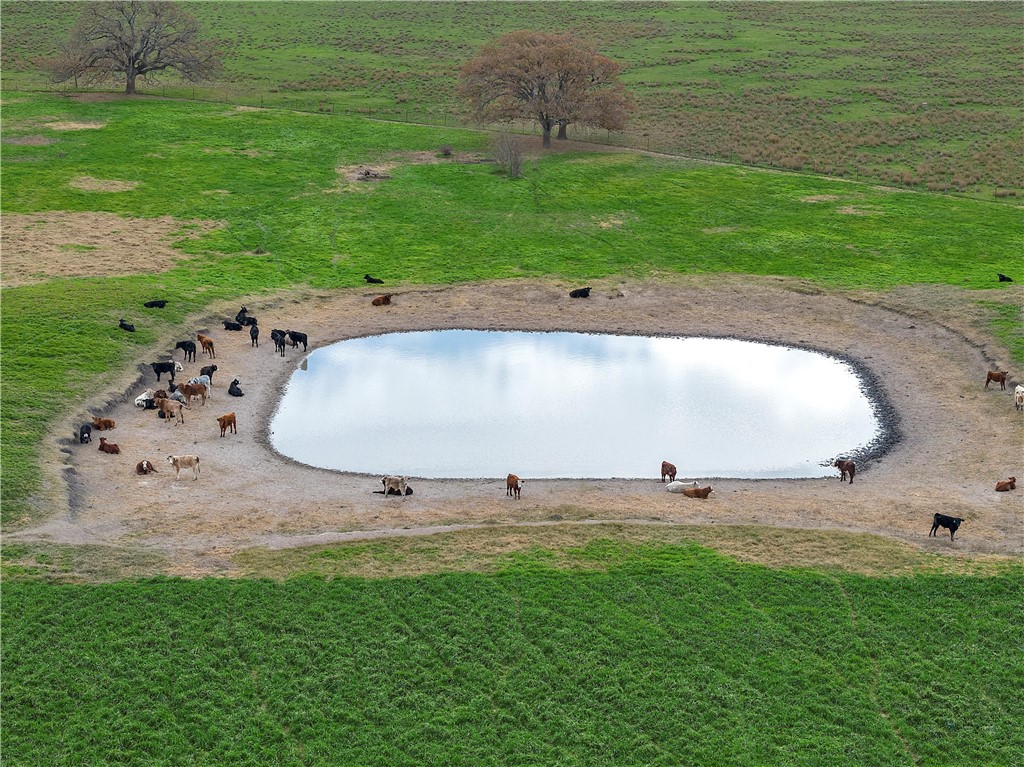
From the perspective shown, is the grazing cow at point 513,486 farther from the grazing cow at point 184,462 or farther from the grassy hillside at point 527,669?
the grazing cow at point 184,462

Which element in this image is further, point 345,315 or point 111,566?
point 345,315

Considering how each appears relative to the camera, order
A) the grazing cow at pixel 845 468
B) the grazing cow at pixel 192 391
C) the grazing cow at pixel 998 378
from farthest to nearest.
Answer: the grazing cow at pixel 998 378, the grazing cow at pixel 192 391, the grazing cow at pixel 845 468

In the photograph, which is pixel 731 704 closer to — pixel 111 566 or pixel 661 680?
pixel 661 680

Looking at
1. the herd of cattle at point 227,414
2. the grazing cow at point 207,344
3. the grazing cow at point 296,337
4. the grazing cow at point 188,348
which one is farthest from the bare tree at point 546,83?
the grazing cow at point 188,348

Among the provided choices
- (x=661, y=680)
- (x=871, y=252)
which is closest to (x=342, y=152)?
(x=871, y=252)

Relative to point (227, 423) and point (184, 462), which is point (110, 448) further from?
point (227, 423)

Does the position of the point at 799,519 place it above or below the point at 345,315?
below

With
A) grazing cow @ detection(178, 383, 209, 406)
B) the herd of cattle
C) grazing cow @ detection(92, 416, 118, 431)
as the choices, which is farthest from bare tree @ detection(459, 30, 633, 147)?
grazing cow @ detection(92, 416, 118, 431)
